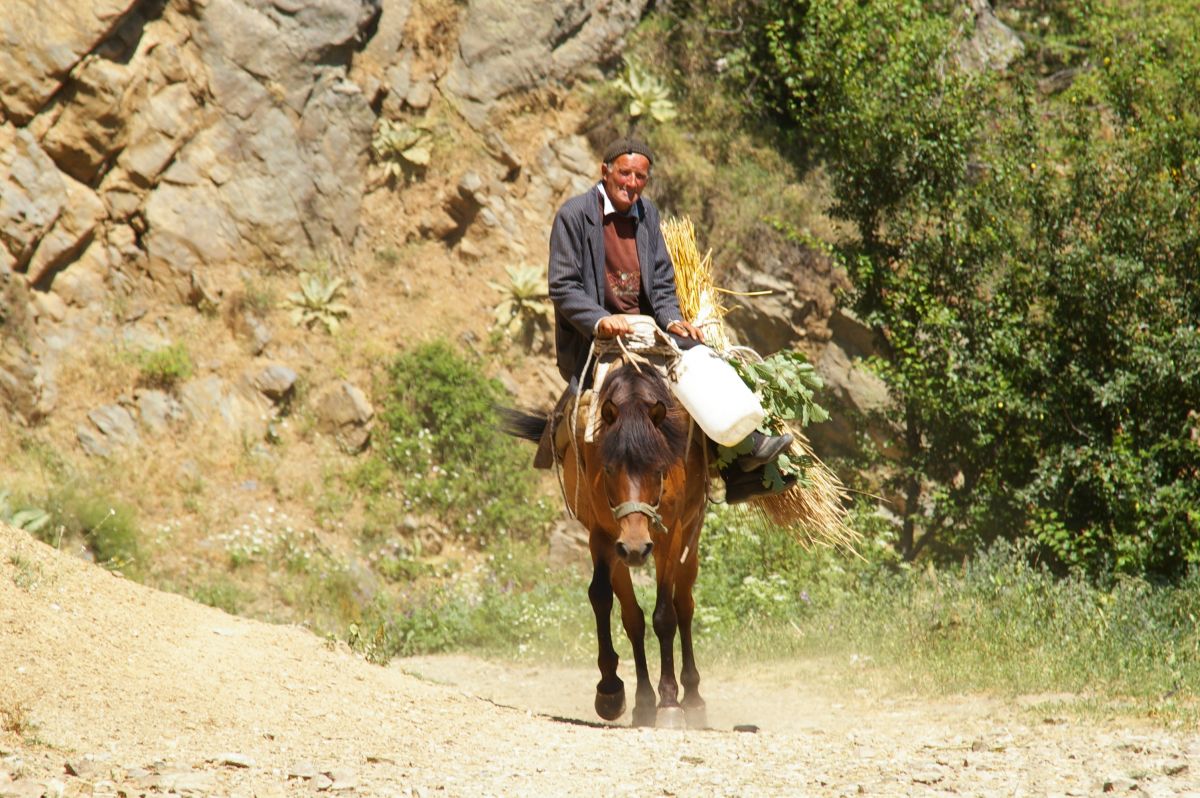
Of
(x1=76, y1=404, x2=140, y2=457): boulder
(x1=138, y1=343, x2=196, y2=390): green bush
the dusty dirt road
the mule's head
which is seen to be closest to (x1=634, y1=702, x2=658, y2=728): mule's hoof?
the dusty dirt road

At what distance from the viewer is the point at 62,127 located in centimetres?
1373

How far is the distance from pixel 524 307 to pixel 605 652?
341 inches

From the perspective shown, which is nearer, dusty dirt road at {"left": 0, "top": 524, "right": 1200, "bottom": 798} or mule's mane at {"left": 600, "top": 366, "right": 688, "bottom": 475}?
dusty dirt road at {"left": 0, "top": 524, "right": 1200, "bottom": 798}

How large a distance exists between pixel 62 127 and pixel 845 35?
847 cm

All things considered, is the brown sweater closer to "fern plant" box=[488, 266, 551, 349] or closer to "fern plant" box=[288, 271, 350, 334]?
"fern plant" box=[488, 266, 551, 349]

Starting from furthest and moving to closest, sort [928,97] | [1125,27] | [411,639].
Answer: [1125,27] < [928,97] < [411,639]

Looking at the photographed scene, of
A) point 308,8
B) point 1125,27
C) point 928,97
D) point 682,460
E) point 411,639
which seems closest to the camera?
point 682,460

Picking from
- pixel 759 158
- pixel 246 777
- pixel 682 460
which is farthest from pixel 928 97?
pixel 246 777

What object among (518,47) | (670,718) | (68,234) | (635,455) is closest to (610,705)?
(670,718)

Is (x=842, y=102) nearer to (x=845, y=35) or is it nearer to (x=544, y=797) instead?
(x=845, y=35)

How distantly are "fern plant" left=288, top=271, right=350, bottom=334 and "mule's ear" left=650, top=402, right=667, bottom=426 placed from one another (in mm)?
9150

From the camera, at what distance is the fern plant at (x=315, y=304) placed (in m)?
14.9

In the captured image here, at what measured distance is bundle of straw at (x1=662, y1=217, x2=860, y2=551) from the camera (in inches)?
305

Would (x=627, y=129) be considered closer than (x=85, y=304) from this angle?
No
